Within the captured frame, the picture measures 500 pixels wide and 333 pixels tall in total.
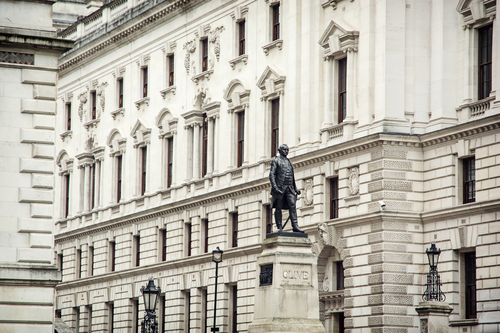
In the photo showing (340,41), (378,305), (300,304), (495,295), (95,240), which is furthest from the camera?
(95,240)

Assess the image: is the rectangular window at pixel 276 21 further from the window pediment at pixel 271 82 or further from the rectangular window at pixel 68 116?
the rectangular window at pixel 68 116

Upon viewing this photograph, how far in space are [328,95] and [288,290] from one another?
20.9 meters

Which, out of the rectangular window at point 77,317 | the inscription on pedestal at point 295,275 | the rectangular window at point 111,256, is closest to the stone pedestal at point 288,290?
the inscription on pedestal at point 295,275

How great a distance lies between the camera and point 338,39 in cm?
5472

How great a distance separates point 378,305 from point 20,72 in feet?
68.4

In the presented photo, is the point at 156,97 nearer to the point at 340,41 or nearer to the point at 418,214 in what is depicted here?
the point at 340,41

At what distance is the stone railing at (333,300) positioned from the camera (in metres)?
54.2

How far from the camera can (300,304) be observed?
3588 cm

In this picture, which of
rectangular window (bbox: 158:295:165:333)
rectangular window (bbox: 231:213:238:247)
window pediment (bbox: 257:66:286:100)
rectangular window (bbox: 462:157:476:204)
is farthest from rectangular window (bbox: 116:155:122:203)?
rectangular window (bbox: 462:157:476:204)

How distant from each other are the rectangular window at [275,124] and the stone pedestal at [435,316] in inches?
742

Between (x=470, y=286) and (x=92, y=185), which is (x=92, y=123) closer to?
(x=92, y=185)

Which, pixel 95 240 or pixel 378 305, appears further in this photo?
pixel 95 240

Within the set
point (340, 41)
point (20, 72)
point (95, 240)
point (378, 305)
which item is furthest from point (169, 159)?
point (20, 72)

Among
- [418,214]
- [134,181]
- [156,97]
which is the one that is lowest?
[418,214]
